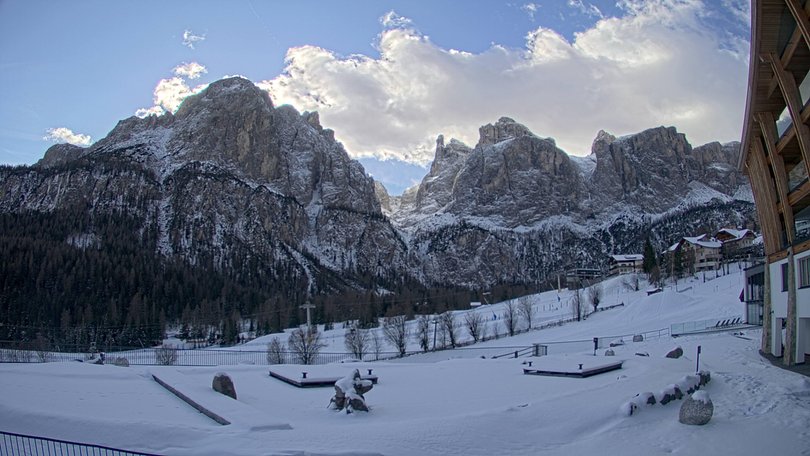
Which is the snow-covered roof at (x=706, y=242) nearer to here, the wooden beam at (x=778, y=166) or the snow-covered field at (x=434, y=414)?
the wooden beam at (x=778, y=166)

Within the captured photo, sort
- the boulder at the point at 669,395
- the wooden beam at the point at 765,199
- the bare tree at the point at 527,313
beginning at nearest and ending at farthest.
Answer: the boulder at the point at 669,395 → the wooden beam at the point at 765,199 → the bare tree at the point at 527,313

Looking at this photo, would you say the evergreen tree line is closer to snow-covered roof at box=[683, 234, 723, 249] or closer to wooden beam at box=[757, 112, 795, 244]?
snow-covered roof at box=[683, 234, 723, 249]

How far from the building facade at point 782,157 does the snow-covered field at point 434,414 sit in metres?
3.13

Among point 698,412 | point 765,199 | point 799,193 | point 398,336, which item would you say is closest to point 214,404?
point 698,412

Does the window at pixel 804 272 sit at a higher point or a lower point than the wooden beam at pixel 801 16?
lower

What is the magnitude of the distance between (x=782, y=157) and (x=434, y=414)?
2277 centimetres

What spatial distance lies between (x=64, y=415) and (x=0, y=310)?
109322 mm

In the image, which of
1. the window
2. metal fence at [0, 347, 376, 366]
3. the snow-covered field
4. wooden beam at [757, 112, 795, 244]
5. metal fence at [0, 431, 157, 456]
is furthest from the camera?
metal fence at [0, 347, 376, 366]

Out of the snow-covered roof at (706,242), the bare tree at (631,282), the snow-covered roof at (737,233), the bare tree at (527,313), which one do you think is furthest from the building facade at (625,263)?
the bare tree at (527,313)

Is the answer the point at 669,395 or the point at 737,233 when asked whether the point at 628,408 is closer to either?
the point at 669,395

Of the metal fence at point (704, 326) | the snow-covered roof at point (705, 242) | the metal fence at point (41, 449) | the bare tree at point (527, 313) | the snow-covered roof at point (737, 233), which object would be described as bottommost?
the bare tree at point (527, 313)

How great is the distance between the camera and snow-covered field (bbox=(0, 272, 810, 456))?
46.2 ft

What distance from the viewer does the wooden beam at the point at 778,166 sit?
2778cm

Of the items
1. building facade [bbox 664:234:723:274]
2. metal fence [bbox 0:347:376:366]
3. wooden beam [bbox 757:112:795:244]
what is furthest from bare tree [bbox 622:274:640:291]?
wooden beam [bbox 757:112:795:244]
